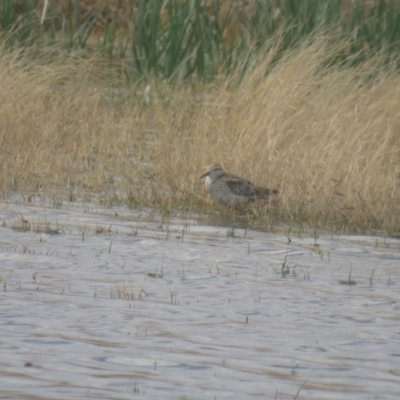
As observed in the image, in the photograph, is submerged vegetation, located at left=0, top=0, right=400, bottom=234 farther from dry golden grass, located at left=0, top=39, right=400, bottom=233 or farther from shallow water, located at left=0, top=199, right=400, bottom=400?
shallow water, located at left=0, top=199, right=400, bottom=400

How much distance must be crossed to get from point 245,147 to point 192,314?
5.37m

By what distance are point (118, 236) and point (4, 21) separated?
8669 millimetres

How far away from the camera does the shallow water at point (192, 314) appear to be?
4992mm

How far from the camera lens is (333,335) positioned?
598 cm

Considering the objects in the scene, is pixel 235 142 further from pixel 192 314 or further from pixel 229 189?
pixel 192 314

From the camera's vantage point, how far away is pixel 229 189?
34.3 ft

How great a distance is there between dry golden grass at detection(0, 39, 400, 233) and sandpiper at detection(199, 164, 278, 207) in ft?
0.53

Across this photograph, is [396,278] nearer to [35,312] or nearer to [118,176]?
[35,312]

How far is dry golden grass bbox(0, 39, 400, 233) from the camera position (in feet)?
34.5

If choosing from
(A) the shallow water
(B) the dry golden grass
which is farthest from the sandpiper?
(A) the shallow water

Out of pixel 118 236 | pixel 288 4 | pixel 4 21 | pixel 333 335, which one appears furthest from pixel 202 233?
pixel 4 21

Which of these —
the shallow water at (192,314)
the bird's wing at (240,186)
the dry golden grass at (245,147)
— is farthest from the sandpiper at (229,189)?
the shallow water at (192,314)

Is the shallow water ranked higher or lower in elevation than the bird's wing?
higher

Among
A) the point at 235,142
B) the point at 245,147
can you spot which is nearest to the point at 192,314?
the point at 245,147
